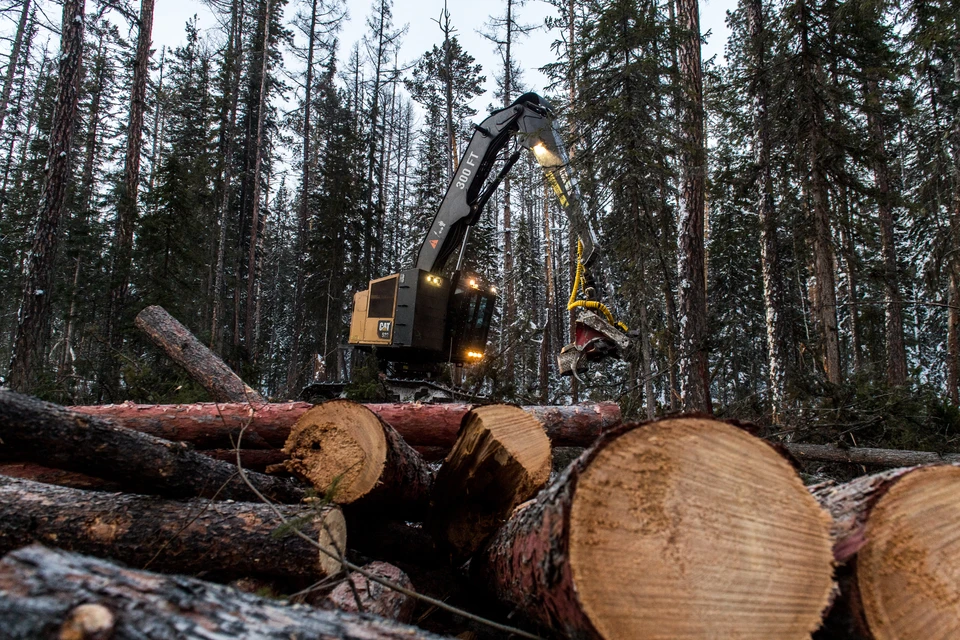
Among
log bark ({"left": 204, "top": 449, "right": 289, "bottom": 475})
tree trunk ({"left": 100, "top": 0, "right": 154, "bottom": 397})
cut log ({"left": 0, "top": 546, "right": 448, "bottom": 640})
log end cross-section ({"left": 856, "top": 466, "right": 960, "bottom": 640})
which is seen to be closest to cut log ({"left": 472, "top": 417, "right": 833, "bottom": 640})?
log end cross-section ({"left": 856, "top": 466, "right": 960, "bottom": 640})

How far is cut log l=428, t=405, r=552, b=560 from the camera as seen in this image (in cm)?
268

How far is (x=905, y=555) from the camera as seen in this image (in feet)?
4.70

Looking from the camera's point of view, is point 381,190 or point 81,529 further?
point 381,190

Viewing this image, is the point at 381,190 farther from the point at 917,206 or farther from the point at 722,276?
the point at 917,206

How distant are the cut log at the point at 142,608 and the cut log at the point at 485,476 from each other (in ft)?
4.46

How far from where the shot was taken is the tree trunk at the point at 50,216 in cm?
827

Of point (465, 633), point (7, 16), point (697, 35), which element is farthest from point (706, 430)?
point (7, 16)

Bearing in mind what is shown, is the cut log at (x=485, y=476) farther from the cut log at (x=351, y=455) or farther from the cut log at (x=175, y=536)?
the cut log at (x=175, y=536)

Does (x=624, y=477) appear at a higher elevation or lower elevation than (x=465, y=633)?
higher

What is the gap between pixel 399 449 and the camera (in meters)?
2.97

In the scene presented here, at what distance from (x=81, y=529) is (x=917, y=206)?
11.1m

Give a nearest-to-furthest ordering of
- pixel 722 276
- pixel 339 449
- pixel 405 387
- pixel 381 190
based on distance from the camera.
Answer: pixel 339 449
pixel 405 387
pixel 722 276
pixel 381 190

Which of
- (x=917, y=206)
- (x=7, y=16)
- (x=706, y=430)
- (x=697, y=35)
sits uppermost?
(x=7, y=16)

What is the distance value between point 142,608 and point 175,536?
136cm
